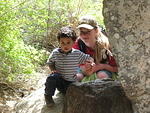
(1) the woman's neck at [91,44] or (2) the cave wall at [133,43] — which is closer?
(2) the cave wall at [133,43]

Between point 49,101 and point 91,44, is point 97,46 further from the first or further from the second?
point 49,101

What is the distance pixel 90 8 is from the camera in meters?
9.05

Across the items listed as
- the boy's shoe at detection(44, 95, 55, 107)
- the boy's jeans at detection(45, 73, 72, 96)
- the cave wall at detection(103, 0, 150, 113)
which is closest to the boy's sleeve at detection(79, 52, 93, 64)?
the boy's jeans at detection(45, 73, 72, 96)

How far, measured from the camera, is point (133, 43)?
2.62 m

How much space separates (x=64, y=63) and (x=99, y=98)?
107 cm

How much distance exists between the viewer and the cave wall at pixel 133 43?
259cm

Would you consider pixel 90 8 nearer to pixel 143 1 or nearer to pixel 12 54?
pixel 12 54

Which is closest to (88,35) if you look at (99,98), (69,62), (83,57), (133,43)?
(83,57)

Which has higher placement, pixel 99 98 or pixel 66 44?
pixel 66 44

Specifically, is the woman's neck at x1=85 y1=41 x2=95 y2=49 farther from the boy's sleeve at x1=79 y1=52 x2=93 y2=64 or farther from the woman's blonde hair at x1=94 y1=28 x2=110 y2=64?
the boy's sleeve at x1=79 y1=52 x2=93 y2=64

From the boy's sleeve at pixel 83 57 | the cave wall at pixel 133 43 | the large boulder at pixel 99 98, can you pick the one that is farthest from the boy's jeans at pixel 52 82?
the cave wall at pixel 133 43

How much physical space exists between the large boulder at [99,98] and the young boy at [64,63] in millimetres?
728

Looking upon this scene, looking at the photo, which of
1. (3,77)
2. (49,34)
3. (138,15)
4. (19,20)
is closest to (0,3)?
(19,20)

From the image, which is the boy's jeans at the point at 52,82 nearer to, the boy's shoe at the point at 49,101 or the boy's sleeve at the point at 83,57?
the boy's shoe at the point at 49,101
